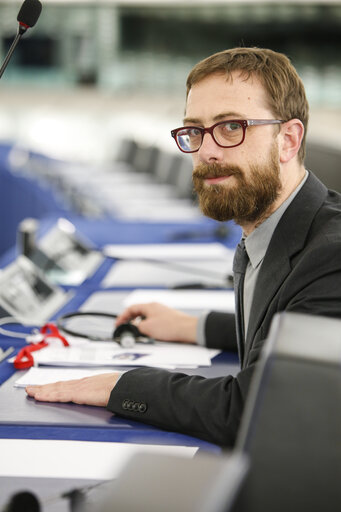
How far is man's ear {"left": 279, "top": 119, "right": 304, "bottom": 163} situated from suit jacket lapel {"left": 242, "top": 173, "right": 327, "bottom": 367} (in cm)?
9

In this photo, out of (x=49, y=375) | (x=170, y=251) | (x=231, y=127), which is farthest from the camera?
(x=170, y=251)

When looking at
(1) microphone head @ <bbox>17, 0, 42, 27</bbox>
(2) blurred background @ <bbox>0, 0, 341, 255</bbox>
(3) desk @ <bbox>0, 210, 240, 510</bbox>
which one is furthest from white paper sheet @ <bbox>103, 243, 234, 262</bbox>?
(2) blurred background @ <bbox>0, 0, 341, 255</bbox>

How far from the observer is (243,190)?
1429 millimetres

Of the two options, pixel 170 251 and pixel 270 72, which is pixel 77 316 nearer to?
pixel 270 72

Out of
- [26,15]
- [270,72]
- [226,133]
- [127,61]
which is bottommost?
[226,133]

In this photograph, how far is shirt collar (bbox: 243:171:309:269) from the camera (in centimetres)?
146

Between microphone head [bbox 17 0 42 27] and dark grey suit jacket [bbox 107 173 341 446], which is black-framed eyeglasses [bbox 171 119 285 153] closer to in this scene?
dark grey suit jacket [bbox 107 173 341 446]

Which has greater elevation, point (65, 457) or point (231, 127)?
point (231, 127)

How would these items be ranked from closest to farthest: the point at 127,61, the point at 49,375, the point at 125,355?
the point at 49,375 → the point at 125,355 → the point at 127,61

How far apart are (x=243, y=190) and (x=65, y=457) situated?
1.86 feet

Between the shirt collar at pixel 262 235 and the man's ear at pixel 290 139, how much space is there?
6 centimetres

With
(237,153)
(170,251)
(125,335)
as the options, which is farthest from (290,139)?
(170,251)

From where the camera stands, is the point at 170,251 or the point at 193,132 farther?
the point at 170,251

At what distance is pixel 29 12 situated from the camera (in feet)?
4.62
